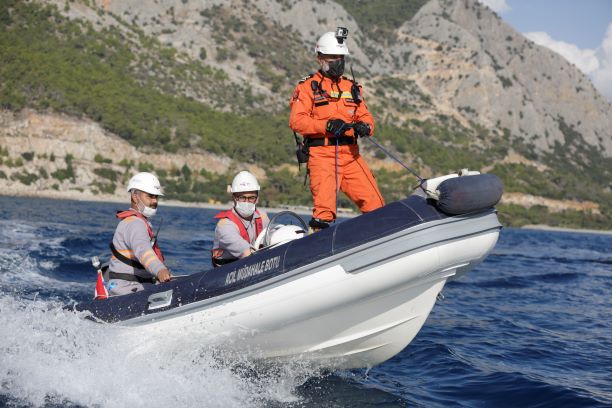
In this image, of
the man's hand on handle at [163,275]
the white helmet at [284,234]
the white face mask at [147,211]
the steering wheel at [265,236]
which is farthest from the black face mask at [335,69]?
the man's hand on handle at [163,275]

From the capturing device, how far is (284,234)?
6223 mm

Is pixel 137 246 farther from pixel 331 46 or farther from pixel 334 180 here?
pixel 331 46

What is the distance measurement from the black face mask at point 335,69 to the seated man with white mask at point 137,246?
1906 mm

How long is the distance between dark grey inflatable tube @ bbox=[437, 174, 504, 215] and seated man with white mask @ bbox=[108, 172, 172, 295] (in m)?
2.57

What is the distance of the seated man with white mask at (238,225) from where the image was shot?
6.30 metres

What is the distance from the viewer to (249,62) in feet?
314

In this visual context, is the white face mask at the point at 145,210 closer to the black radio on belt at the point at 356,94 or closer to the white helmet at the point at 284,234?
the white helmet at the point at 284,234

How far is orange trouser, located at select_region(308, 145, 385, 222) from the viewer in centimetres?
632

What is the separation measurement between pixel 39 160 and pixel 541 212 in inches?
2023

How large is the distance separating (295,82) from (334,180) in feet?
285

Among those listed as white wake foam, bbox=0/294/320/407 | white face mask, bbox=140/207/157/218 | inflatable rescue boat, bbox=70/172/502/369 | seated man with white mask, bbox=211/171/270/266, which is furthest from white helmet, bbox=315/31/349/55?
white wake foam, bbox=0/294/320/407

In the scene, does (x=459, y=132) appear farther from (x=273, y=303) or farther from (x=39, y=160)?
(x=273, y=303)

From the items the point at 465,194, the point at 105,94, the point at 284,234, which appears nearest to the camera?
the point at 465,194

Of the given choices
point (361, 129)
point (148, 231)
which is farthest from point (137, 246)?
point (361, 129)
